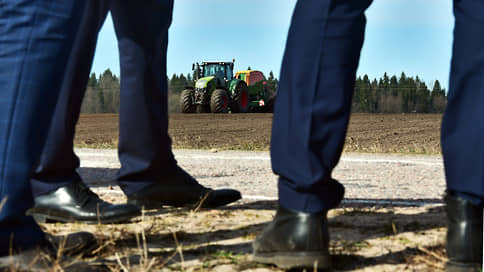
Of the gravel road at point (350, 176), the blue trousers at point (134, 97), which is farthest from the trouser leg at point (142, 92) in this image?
the gravel road at point (350, 176)

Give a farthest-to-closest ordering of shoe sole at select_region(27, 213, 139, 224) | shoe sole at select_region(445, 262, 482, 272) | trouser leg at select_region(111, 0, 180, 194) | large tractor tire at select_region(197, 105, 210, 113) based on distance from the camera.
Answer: large tractor tire at select_region(197, 105, 210, 113)
trouser leg at select_region(111, 0, 180, 194)
shoe sole at select_region(27, 213, 139, 224)
shoe sole at select_region(445, 262, 482, 272)

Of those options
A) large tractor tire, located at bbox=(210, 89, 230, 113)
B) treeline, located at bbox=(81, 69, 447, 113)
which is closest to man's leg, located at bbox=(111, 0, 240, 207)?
large tractor tire, located at bbox=(210, 89, 230, 113)

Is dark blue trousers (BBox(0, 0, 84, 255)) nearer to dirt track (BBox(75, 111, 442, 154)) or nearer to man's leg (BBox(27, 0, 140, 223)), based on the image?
man's leg (BBox(27, 0, 140, 223))

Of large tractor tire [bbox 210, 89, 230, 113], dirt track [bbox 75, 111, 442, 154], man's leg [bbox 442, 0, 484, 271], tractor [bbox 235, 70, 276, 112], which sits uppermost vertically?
tractor [bbox 235, 70, 276, 112]

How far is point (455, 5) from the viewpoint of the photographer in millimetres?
1440

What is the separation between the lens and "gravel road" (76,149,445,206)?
2.79 meters

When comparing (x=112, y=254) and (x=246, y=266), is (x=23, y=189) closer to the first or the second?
(x=112, y=254)

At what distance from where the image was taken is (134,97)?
216 centimetres

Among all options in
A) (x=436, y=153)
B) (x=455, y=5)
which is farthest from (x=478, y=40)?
(x=436, y=153)

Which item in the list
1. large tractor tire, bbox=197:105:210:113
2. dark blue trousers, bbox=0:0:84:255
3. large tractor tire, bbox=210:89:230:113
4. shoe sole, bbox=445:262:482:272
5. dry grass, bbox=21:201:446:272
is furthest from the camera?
large tractor tire, bbox=197:105:210:113

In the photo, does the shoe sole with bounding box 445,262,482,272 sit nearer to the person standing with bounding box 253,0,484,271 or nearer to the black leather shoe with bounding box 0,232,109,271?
the person standing with bounding box 253,0,484,271

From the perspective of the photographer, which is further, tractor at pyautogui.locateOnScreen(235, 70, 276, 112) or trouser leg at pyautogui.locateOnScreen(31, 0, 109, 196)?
tractor at pyautogui.locateOnScreen(235, 70, 276, 112)

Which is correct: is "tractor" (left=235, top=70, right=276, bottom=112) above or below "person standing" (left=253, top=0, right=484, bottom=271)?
above

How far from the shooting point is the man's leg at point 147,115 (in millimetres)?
2145
